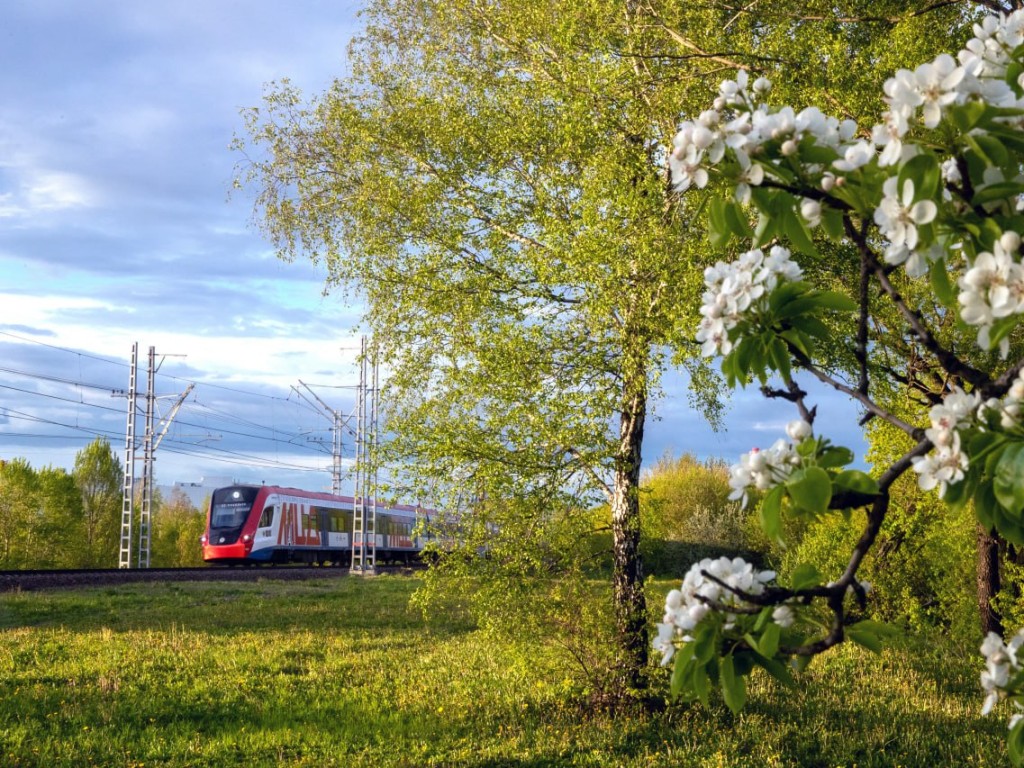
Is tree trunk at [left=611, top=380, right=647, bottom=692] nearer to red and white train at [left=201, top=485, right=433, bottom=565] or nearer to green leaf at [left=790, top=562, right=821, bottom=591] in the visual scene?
green leaf at [left=790, top=562, right=821, bottom=591]

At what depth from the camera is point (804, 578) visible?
2.92m

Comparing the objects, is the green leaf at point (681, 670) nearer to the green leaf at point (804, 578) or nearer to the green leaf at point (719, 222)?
the green leaf at point (804, 578)

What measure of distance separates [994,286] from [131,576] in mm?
28018

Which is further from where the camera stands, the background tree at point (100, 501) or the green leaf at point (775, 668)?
the background tree at point (100, 501)

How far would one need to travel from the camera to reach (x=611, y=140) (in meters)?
10.1

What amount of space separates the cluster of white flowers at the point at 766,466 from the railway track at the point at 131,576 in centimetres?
2319

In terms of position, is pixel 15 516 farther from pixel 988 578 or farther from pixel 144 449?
pixel 988 578

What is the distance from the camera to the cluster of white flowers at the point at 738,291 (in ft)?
9.43

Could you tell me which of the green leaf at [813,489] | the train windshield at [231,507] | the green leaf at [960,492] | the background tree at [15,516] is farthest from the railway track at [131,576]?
the green leaf at [960,492]

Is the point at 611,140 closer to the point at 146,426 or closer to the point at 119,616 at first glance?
the point at 119,616

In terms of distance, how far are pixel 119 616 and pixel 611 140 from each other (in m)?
13.3

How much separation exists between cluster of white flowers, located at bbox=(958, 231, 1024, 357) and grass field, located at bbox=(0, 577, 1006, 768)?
7.05 metres

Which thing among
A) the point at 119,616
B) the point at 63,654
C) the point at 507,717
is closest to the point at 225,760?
the point at 507,717

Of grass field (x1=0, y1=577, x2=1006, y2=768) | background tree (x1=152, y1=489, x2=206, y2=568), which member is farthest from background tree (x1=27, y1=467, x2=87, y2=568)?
grass field (x1=0, y1=577, x2=1006, y2=768)
